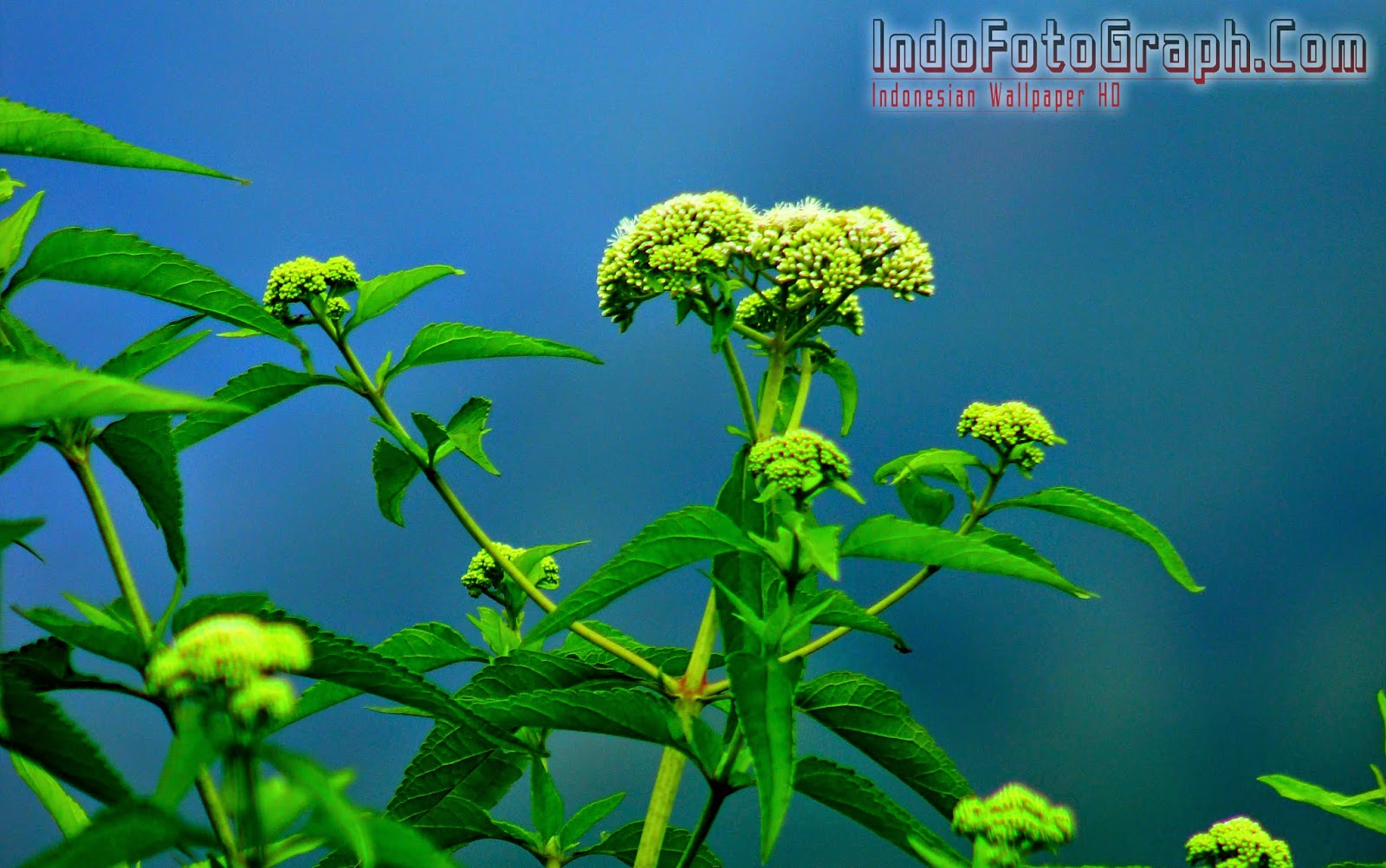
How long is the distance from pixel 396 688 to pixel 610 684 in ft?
2.97

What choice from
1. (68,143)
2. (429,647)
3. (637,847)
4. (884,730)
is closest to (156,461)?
(68,143)

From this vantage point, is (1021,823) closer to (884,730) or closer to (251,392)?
(884,730)

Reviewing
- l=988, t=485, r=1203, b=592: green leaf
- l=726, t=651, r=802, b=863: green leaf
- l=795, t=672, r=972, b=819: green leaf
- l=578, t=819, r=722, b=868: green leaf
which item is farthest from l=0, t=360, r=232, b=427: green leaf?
l=578, t=819, r=722, b=868: green leaf

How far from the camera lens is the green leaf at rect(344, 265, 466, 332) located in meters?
2.48

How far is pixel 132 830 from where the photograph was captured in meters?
1.04

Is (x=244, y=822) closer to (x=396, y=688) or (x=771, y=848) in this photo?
(x=396, y=688)

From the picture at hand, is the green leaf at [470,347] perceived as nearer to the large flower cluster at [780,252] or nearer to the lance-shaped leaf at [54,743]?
the large flower cluster at [780,252]

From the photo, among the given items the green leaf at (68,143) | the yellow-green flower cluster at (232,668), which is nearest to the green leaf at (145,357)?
the green leaf at (68,143)

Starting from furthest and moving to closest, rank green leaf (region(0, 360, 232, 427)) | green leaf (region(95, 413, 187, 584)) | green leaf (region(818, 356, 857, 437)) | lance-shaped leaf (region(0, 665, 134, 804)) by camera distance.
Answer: green leaf (region(818, 356, 857, 437))
green leaf (region(95, 413, 187, 584))
lance-shaped leaf (region(0, 665, 134, 804))
green leaf (region(0, 360, 232, 427))

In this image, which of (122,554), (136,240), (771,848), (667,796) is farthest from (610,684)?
(136,240)

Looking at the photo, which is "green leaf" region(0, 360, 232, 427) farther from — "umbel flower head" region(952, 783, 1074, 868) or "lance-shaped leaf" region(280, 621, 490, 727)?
"lance-shaped leaf" region(280, 621, 490, 727)

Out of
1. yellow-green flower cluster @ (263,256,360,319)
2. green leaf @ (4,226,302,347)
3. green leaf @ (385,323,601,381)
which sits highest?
yellow-green flower cluster @ (263,256,360,319)

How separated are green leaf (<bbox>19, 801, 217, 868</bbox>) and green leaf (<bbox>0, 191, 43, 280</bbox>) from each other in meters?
0.98

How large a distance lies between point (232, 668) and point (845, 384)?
1.88 metres
